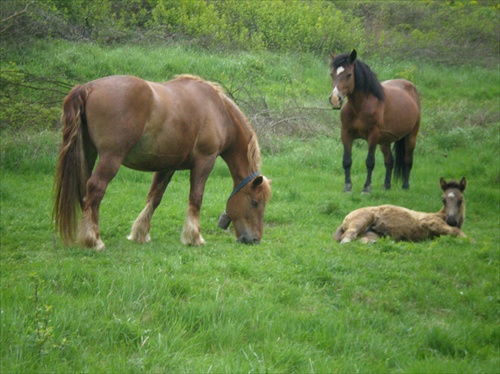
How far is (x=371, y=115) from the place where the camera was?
1359 centimetres

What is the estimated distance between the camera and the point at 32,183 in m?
11.5

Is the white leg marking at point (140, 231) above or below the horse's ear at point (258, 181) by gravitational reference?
below

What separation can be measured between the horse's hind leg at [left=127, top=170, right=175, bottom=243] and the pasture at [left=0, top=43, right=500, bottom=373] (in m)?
0.26

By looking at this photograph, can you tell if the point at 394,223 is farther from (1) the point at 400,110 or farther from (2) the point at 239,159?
(1) the point at 400,110

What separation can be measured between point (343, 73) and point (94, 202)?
7253 mm

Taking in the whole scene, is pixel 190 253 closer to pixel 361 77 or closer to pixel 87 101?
pixel 87 101

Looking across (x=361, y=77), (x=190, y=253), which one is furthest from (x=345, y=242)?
(x=361, y=77)

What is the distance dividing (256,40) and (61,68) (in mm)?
7412

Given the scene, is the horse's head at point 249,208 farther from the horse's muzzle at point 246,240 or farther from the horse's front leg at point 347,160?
the horse's front leg at point 347,160

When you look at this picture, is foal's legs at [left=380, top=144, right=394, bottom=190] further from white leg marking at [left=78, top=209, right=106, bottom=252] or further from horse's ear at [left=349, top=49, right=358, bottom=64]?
white leg marking at [left=78, top=209, right=106, bottom=252]

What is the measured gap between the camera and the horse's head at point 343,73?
42.8 ft

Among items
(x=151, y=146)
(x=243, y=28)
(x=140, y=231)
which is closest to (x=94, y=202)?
(x=151, y=146)

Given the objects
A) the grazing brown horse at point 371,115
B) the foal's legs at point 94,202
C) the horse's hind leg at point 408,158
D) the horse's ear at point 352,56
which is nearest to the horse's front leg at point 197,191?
the foal's legs at point 94,202

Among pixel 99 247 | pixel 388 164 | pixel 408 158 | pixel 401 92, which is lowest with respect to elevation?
pixel 388 164
